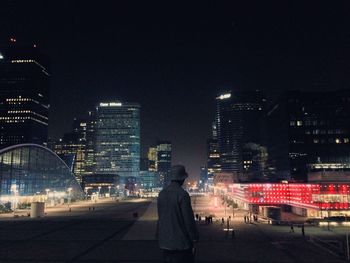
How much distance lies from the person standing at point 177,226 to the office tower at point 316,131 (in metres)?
174

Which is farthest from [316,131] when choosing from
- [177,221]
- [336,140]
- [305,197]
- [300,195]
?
[177,221]

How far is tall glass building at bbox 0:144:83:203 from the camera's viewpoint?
321ft

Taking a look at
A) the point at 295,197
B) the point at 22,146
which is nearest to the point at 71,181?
the point at 22,146

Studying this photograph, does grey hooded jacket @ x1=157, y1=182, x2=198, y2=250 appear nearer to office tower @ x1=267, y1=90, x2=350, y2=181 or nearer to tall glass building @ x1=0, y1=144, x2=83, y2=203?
tall glass building @ x1=0, y1=144, x2=83, y2=203

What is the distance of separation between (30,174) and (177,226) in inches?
4450

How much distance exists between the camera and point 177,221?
7.10 metres

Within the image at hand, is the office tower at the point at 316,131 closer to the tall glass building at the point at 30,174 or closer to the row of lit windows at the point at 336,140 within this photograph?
the row of lit windows at the point at 336,140

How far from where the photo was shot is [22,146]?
10550 centimetres

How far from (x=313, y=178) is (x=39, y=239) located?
72.1 metres

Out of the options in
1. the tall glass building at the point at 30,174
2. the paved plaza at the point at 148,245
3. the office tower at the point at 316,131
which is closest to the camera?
the paved plaza at the point at 148,245

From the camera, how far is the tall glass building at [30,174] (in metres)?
97.9

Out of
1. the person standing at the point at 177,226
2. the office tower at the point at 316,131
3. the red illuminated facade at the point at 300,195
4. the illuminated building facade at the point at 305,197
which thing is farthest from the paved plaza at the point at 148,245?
the office tower at the point at 316,131

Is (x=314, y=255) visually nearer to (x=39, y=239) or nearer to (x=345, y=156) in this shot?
(x=39, y=239)

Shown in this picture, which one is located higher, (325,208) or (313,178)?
(313,178)
